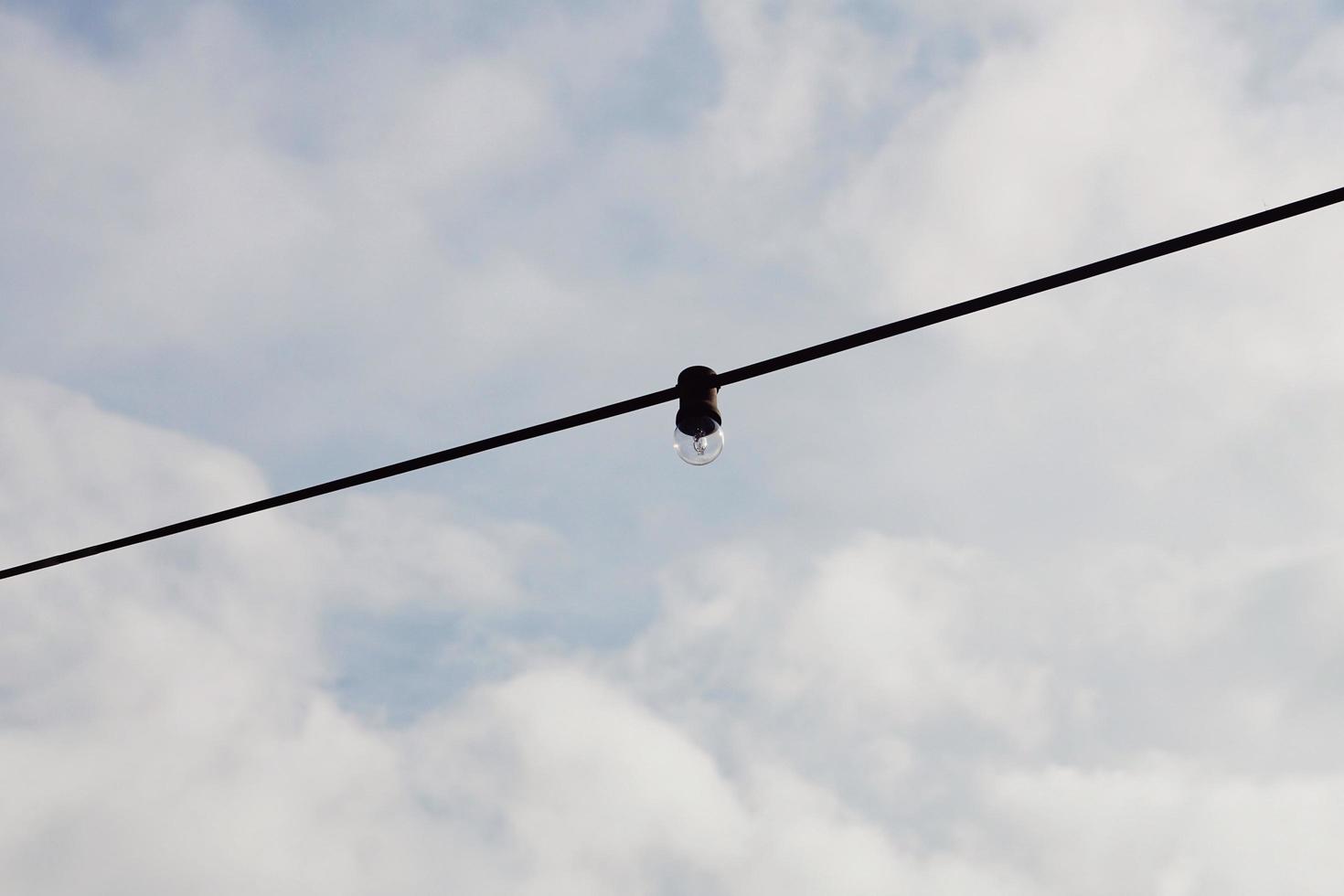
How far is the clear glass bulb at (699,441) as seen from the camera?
701 centimetres

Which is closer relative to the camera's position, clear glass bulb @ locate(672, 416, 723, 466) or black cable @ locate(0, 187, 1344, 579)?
black cable @ locate(0, 187, 1344, 579)

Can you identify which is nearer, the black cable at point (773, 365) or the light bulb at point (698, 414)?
the black cable at point (773, 365)

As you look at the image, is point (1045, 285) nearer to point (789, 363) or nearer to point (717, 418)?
point (789, 363)

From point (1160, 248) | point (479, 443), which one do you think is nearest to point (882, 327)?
point (1160, 248)

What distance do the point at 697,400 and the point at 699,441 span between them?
11.9 inches

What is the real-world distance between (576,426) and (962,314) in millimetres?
2222

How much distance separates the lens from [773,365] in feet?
20.7

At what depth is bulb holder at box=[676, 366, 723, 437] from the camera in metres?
6.93

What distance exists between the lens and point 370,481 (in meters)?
6.66

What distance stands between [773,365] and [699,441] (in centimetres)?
100

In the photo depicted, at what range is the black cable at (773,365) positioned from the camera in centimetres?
543

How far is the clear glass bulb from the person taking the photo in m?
7.01

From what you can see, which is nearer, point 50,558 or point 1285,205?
point 1285,205

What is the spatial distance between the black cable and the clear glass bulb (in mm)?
307
